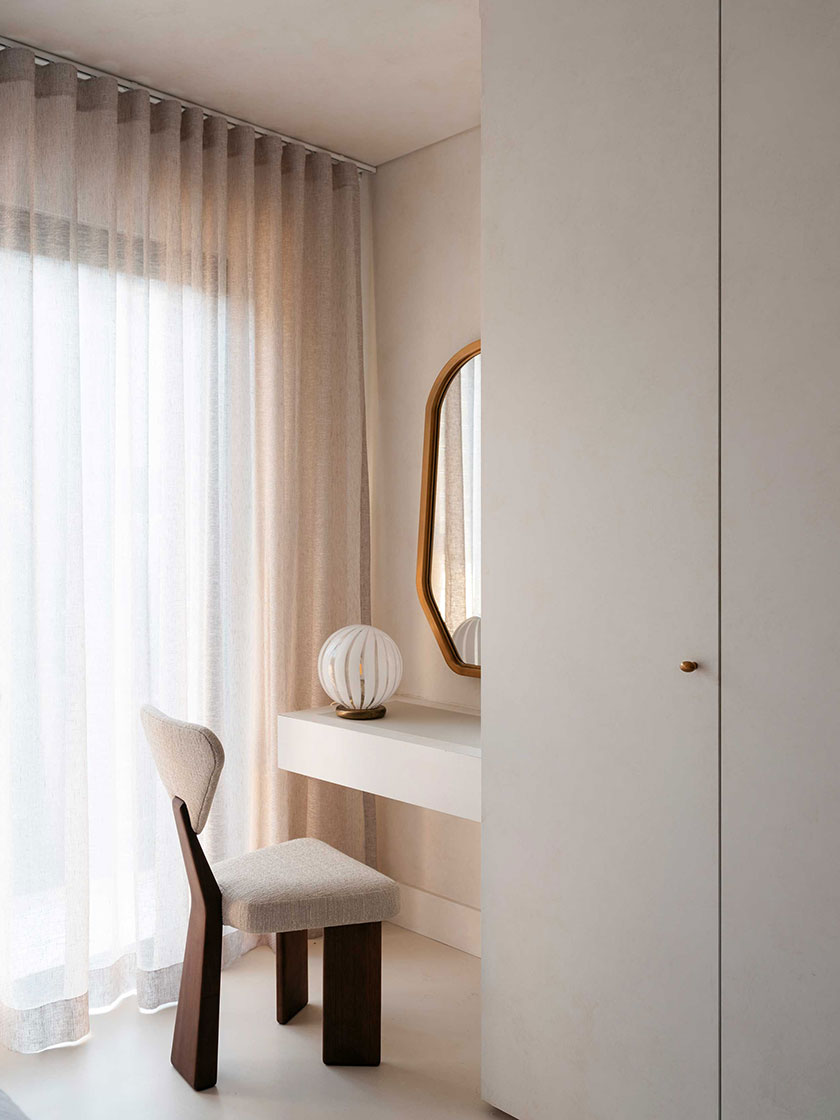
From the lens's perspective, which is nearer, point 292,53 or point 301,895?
point 301,895

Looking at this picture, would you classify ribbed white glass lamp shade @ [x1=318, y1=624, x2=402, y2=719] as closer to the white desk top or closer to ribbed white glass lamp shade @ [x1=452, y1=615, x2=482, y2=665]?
the white desk top

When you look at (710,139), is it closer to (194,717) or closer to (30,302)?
(30,302)

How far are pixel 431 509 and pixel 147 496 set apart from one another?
0.86 metres

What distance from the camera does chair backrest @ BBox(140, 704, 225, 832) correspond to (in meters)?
2.24

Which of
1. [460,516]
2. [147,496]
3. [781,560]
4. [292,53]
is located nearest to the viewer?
[781,560]

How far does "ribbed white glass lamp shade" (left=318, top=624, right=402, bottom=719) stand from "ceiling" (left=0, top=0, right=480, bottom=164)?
5.02 feet

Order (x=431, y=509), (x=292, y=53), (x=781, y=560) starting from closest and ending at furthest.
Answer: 1. (x=781, y=560)
2. (x=292, y=53)
3. (x=431, y=509)

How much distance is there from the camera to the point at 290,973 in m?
2.54

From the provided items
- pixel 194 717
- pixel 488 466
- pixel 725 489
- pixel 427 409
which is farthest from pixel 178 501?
pixel 725 489

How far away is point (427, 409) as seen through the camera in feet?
10.1

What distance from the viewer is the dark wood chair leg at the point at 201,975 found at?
88.2 inches

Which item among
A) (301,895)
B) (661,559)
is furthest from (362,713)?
(661,559)

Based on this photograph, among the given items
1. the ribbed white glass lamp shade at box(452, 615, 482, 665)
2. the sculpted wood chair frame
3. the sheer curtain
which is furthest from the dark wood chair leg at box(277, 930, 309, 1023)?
the ribbed white glass lamp shade at box(452, 615, 482, 665)

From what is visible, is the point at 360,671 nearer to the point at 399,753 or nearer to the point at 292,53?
the point at 399,753
